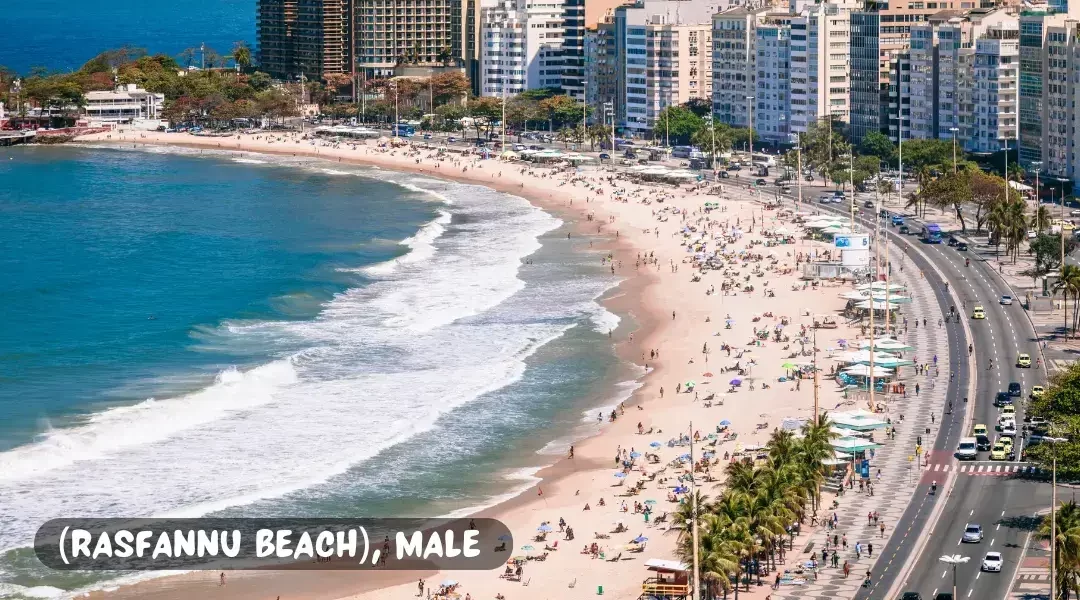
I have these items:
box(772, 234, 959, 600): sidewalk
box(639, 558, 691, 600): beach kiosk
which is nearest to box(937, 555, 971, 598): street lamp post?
box(772, 234, 959, 600): sidewalk

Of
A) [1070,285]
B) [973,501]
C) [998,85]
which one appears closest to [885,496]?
[973,501]

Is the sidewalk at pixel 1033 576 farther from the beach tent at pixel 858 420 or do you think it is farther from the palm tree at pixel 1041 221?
the palm tree at pixel 1041 221

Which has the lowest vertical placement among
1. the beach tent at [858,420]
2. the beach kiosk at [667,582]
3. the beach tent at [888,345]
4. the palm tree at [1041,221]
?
the beach kiosk at [667,582]

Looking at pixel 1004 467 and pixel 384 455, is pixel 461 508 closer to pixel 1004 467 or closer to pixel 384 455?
pixel 384 455

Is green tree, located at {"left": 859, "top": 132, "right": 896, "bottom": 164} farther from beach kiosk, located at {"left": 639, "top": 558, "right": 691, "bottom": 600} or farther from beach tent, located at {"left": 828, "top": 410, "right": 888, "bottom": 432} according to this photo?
beach kiosk, located at {"left": 639, "top": 558, "right": 691, "bottom": 600}

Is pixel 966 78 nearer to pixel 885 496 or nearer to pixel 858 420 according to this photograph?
pixel 858 420

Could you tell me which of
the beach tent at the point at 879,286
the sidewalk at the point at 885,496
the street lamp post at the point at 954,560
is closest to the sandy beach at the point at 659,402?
the beach tent at the point at 879,286
